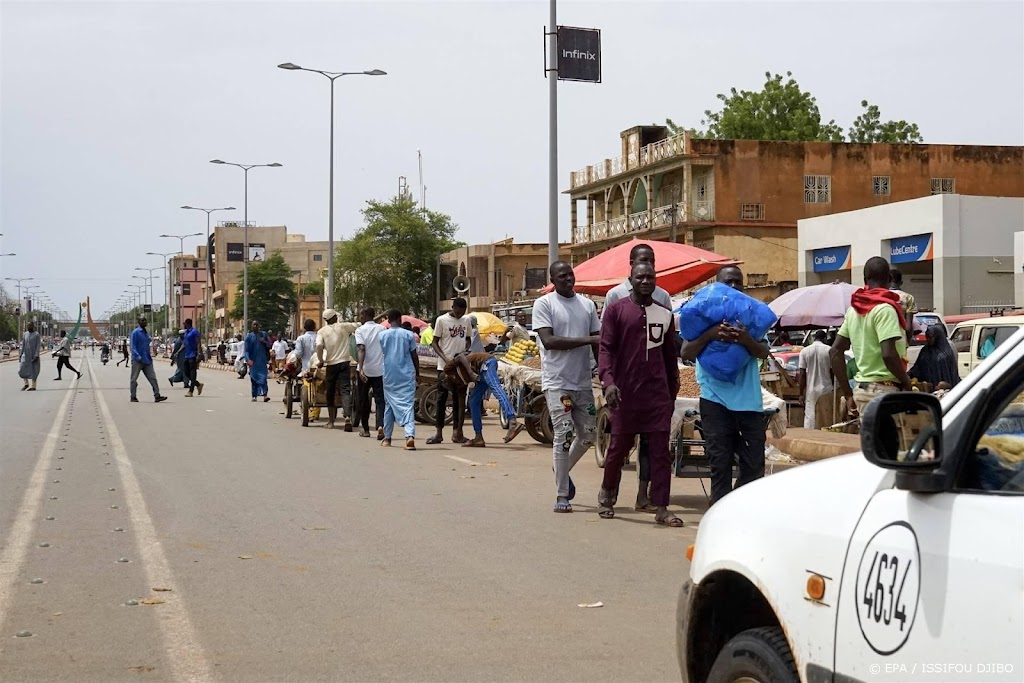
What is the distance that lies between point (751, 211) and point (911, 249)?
14328 mm

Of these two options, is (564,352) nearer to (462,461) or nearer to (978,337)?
(462,461)

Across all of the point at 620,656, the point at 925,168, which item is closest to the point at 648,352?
the point at 620,656

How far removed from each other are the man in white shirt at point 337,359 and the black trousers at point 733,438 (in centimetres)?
1122

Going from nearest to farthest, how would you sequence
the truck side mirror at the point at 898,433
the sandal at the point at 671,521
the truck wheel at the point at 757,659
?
the truck side mirror at the point at 898,433, the truck wheel at the point at 757,659, the sandal at the point at 671,521

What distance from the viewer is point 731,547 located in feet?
11.3

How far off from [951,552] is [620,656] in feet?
10.0

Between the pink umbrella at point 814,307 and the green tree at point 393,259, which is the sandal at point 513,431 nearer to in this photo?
the pink umbrella at point 814,307

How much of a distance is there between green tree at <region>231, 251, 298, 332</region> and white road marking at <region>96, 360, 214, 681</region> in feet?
318

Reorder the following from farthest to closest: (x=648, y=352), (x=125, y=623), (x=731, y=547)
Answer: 1. (x=648, y=352)
2. (x=125, y=623)
3. (x=731, y=547)

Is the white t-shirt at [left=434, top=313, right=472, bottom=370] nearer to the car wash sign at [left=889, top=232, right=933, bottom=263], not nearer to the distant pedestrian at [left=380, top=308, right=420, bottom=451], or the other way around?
the distant pedestrian at [left=380, top=308, right=420, bottom=451]

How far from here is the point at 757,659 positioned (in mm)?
3230

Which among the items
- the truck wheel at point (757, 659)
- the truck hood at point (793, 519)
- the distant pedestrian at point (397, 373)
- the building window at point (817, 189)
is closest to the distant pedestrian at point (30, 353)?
the distant pedestrian at point (397, 373)

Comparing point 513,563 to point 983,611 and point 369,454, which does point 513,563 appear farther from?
point 369,454

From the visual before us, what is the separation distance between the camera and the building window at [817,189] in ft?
175
